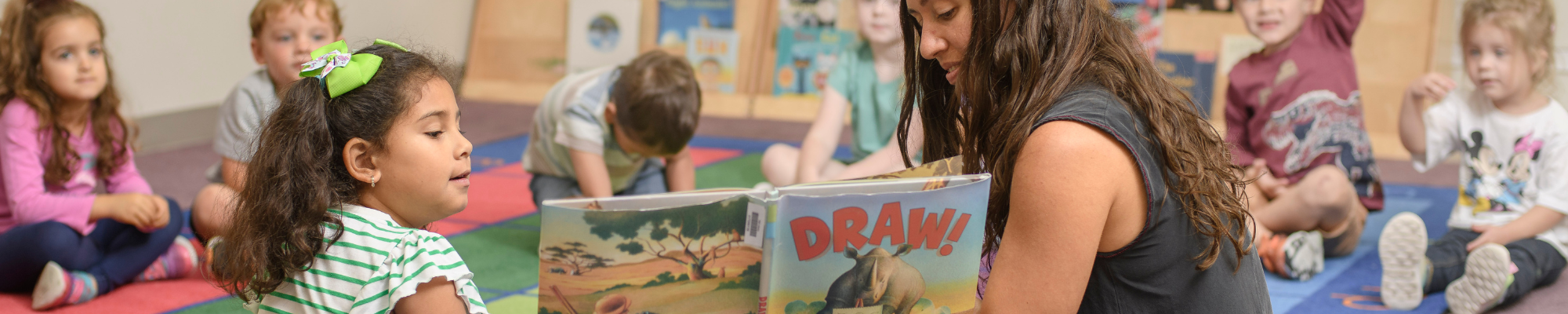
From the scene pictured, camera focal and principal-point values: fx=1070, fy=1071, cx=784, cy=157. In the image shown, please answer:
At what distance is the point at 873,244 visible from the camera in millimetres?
1012

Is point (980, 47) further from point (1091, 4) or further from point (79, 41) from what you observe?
point (79, 41)

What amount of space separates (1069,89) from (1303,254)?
4.82ft

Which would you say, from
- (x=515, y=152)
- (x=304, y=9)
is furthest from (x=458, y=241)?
(x=515, y=152)

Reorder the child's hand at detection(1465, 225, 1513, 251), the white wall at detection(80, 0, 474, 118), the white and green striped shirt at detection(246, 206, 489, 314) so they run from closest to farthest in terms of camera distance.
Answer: the white and green striped shirt at detection(246, 206, 489, 314)
the child's hand at detection(1465, 225, 1513, 251)
the white wall at detection(80, 0, 474, 118)

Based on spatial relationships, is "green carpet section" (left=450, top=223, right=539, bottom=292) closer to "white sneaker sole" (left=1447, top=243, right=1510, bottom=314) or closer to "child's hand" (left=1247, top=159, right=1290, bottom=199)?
"child's hand" (left=1247, top=159, right=1290, bottom=199)

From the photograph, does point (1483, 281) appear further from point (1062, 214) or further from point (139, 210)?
point (139, 210)

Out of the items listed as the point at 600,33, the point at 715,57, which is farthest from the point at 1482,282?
the point at 600,33

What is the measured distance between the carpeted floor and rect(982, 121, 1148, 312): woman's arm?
32.5 inches

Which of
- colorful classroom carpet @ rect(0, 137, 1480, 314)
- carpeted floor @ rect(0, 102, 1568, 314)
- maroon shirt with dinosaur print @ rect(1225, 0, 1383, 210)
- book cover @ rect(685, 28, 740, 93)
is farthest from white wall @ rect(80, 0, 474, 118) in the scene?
maroon shirt with dinosaur print @ rect(1225, 0, 1383, 210)

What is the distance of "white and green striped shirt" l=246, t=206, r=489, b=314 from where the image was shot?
963 millimetres

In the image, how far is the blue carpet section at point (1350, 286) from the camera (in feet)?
6.77

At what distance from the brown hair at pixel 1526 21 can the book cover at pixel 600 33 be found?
373 centimetres

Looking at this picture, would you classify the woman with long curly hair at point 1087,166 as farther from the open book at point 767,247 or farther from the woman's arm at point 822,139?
the woman's arm at point 822,139

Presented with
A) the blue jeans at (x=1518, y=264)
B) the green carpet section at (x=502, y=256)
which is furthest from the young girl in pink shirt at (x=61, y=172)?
the blue jeans at (x=1518, y=264)
